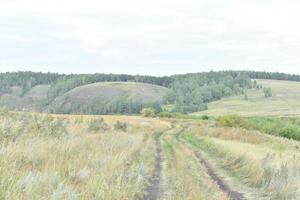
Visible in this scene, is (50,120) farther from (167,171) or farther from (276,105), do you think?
(276,105)

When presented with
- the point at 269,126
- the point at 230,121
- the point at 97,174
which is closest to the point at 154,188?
the point at 97,174

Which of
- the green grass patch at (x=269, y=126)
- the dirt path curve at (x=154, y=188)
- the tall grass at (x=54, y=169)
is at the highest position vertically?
the tall grass at (x=54, y=169)

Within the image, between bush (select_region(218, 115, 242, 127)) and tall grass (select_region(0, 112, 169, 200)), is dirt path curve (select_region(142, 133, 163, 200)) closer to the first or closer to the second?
tall grass (select_region(0, 112, 169, 200))

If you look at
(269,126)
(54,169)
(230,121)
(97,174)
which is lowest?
(269,126)

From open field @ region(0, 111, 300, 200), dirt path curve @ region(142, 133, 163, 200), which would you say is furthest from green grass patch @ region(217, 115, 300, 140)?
dirt path curve @ region(142, 133, 163, 200)

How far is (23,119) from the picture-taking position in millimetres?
15930

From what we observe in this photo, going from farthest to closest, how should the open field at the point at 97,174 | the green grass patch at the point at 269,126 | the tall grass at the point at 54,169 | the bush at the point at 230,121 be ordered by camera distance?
the bush at the point at 230,121 → the green grass patch at the point at 269,126 → the open field at the point at 97,174 → the tall grass at the point at 54,169

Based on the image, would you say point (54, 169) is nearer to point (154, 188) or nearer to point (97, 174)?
point (97, 174)

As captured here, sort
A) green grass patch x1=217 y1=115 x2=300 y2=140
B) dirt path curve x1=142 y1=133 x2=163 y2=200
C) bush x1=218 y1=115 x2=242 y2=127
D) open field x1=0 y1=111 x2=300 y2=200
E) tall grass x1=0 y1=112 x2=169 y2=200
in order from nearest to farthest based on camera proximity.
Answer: tall grass x1=0 y1=112 x2=169 y2=200
open field x1=0 y1=111 x2=300 y2=200
dirt path curve x1=142 y1=133 x2=163 y2=200
green grass patch x1=217 y1=115 x2=300 y2=140
bush x1=218 y1=115 x2=242 y2=127

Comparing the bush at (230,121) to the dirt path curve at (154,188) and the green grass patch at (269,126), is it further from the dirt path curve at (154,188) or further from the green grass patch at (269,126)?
the dirt path curve at (154,188)

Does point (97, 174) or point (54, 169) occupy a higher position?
point (54, 169)

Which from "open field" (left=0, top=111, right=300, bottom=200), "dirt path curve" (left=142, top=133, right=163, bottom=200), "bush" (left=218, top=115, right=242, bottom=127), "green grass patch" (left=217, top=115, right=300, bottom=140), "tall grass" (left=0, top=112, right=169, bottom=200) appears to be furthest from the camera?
"bush" (left=218, top=115, right=242, bottom=127)

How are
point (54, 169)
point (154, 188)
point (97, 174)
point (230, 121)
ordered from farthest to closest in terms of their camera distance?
point (230, 121) < point (154, 188) < point (97, 174) < point (54, 169)

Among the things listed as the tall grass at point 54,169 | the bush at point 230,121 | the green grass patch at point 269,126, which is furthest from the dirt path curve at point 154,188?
the bush at point 230,121
